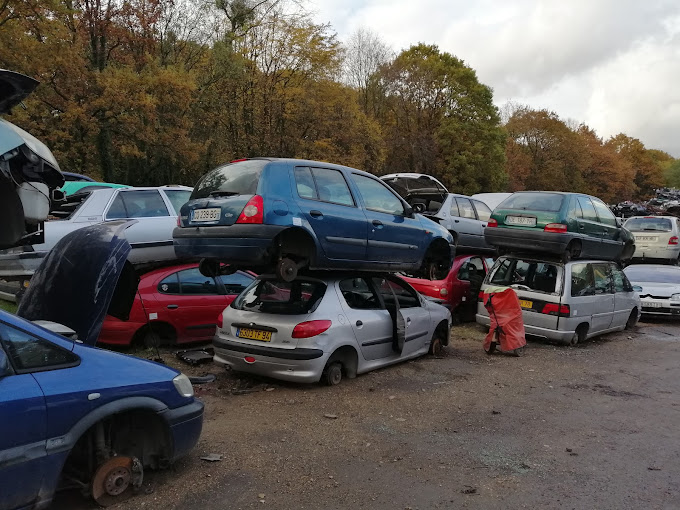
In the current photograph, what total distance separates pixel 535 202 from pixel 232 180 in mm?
5836

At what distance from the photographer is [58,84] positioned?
1958 centimetres

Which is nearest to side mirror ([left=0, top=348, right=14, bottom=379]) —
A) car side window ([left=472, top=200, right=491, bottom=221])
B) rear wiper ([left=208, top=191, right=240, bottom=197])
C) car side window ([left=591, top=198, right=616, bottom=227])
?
rear wiper ([left=208, top=191, right=240, bottom=197])

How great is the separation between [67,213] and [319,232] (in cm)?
421

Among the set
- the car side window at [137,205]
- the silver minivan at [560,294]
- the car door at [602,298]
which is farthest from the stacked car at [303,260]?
the car door at [602,298]

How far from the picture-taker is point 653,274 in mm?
13492

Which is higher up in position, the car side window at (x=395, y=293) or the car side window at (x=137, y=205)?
the car side window at (x=137, y=205)

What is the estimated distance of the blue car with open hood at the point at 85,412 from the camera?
309 cm

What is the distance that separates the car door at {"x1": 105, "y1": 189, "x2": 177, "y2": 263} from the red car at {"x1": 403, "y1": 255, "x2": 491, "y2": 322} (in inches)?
180

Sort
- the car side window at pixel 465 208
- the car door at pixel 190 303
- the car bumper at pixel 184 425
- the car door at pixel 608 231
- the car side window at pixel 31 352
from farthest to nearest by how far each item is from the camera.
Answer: the car side window at pixel 465 208 < the car door at pixel 608 231 < the car door at pixel 190 303 < the car bumper at pixel 184 425 < the car side window at pixel 31 352

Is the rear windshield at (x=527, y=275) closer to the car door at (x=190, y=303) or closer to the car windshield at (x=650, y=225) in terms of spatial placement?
the car door at (x=190, y=303)

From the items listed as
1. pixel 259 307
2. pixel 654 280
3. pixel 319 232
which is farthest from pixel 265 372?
pixel 654 280

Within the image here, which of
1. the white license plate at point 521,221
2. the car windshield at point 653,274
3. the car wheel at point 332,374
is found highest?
the white license plate at point 521,221

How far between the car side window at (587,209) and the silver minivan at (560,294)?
0.81 metres

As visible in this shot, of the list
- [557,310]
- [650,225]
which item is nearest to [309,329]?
[557,310]
